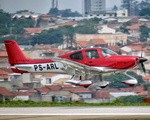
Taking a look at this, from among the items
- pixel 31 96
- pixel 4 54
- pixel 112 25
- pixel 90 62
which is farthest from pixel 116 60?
pixel 112 25

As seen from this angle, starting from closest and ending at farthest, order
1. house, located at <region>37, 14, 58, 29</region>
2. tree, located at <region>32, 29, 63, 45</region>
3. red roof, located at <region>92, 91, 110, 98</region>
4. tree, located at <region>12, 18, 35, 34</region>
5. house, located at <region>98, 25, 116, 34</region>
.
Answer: red roof, located at <region>92, 91, 110, 98</region> → tree, located at <region>32, 29, 63, 45</region> → tree, located at <region>12, 18, 35, 34</region> → house, located at <region>98, 25, 116, 34</region> → house, located at <region>37, 14, 58, 29</region>

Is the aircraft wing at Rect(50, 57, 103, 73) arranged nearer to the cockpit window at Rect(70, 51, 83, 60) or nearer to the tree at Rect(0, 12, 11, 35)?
the cockpit window at Rect(70, 51, 83, 60)

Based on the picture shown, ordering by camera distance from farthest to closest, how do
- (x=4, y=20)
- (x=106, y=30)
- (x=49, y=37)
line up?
(x=106, y=30), (x=4, y=20), (x=49, y=37)

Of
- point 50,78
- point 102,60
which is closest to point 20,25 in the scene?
point 50,78

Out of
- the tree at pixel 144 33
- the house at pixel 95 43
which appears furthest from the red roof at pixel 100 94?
the tree at pixel 144 33

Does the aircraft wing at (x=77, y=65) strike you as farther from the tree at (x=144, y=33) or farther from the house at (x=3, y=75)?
the tree at (x=144, y=33)

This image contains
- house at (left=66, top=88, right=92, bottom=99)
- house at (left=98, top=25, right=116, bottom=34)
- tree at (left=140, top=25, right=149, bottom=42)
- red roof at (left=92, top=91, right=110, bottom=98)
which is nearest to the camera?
house at (left=66, top=88, right=92, bottom=99)

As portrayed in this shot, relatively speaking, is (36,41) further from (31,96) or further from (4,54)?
(31,96)

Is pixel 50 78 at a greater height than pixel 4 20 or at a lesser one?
lesser

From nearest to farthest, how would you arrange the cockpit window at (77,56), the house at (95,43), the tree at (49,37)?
the cockpit window at (77,56), the house at (95,43), the tree at (49,37)

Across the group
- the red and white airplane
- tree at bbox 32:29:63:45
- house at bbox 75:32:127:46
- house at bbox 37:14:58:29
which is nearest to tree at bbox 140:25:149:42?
house at bbox 75:32:127:46

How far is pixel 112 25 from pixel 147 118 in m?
163

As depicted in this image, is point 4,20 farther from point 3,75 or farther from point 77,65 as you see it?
point 77,65

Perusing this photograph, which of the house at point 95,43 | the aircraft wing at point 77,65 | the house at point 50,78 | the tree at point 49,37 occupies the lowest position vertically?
the house at point 50,78
